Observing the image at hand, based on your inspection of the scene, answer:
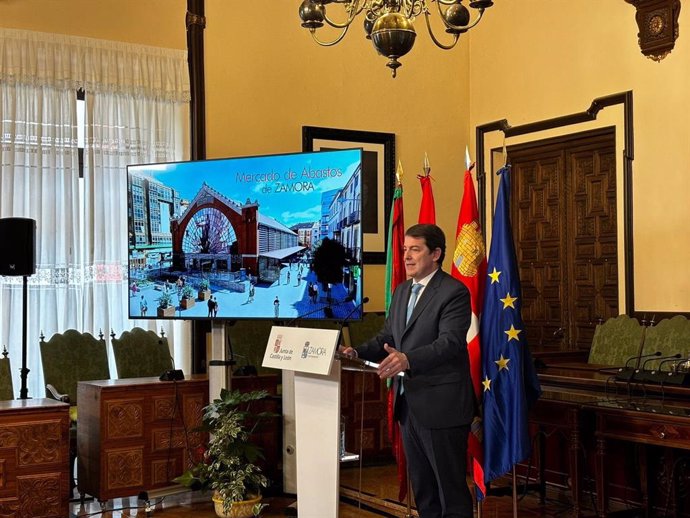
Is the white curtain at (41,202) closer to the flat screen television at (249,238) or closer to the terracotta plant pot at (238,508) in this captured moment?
the flat screen television at (249,238)

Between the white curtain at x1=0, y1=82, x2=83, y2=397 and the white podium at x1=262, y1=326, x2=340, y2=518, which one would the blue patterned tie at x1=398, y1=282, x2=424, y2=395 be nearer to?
the white podium at x1=262, y1=326, x2=340, y2=518

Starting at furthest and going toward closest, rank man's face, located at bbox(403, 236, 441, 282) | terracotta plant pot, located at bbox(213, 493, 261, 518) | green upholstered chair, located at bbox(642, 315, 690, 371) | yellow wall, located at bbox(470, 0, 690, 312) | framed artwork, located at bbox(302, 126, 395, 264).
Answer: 1. framed artwork, located at bbox(302, 126, 395, 264)
2. yellow wall, located at bbox(470, 0, 690, 312)
3. green upholstered chair, located at bbox(642, 315, 690, 371)
4. terracotta plant pot, located at bbox(213, 493, 261, 518)
5. man's face, located at bbox(403, 236, 441, 282)

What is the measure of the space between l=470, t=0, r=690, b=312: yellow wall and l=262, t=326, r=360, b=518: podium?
12.2 feet

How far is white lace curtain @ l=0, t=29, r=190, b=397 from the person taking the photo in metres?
6.80

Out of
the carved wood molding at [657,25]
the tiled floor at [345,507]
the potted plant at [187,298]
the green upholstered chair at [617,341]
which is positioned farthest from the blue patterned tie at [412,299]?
the carved wood molding at [657,25]

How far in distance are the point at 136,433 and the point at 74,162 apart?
7.60ft

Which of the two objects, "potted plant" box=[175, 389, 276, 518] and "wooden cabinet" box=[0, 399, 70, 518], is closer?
"wooden cabinet" box=[0, 399, 70, 518]

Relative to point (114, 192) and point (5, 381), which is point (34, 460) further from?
point (114, 192)

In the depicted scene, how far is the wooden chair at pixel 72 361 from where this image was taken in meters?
6.52

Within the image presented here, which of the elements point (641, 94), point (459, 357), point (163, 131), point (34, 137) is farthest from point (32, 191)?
point (641, 94)

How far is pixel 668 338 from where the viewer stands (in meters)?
6.45

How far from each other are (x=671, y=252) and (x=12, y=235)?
4932mm

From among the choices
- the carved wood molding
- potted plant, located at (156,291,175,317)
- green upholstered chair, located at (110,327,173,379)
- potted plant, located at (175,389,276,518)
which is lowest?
potted plant, located at (175,389,276,518)

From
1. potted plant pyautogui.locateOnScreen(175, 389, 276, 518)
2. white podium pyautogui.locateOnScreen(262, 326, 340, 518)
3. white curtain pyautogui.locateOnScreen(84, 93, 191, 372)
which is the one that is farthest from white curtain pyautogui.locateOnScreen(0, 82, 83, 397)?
white podium pyautogui.locateOnScreen(262, 326, 340, 518)
